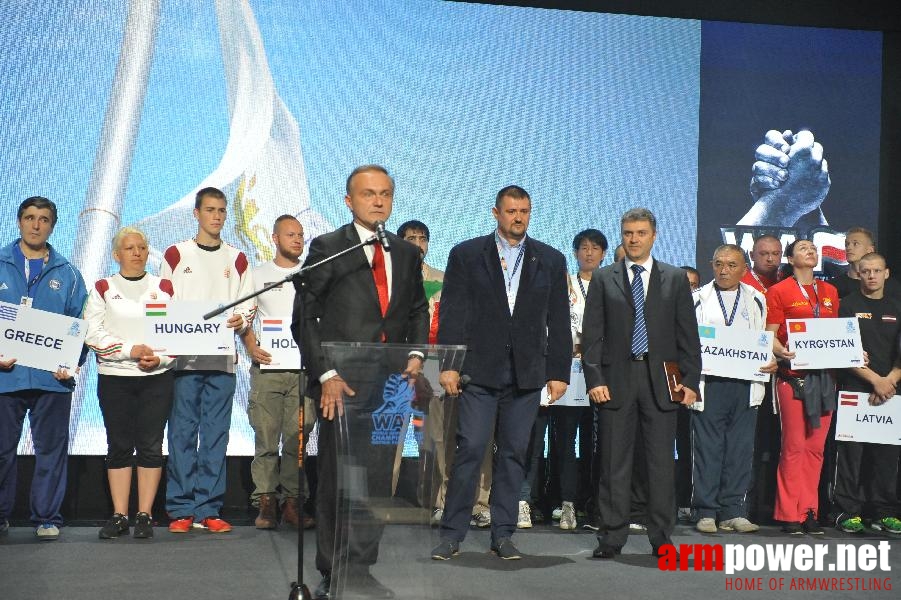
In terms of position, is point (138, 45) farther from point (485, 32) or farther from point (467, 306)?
point (467, 306)

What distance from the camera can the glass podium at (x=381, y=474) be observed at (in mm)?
3352

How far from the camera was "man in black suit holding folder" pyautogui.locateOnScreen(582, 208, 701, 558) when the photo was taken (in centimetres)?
487

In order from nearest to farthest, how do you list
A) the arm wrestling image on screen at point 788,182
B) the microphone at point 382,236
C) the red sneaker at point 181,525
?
the microphone at point 382,236
the red sneaker at point 181,525
the arm wrestling image on screen at point 788,182

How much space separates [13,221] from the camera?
19.2 ft

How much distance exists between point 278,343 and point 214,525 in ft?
3.46

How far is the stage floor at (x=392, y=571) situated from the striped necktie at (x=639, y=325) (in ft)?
3.41

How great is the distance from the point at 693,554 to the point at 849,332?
5.90 feet

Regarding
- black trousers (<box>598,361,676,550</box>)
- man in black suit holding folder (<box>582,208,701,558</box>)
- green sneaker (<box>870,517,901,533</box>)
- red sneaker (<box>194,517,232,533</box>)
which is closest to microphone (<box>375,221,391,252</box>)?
man in black suit holding folder (<box>582,208,701,558</box>)

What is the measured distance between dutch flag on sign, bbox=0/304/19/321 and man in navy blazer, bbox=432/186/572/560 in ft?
7.10

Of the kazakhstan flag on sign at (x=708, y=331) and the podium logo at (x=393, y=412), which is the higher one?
the kazakhstan flag on sign at (x=708, y=331)

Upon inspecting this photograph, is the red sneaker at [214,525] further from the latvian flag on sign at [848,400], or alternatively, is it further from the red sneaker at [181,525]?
the latvian flag on sign at [848,400]

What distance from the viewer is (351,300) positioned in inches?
146

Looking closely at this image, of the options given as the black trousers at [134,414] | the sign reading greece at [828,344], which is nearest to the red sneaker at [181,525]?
the black trousers at [134,414]

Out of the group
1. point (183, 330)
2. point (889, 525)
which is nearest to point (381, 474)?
point (183, 330)
